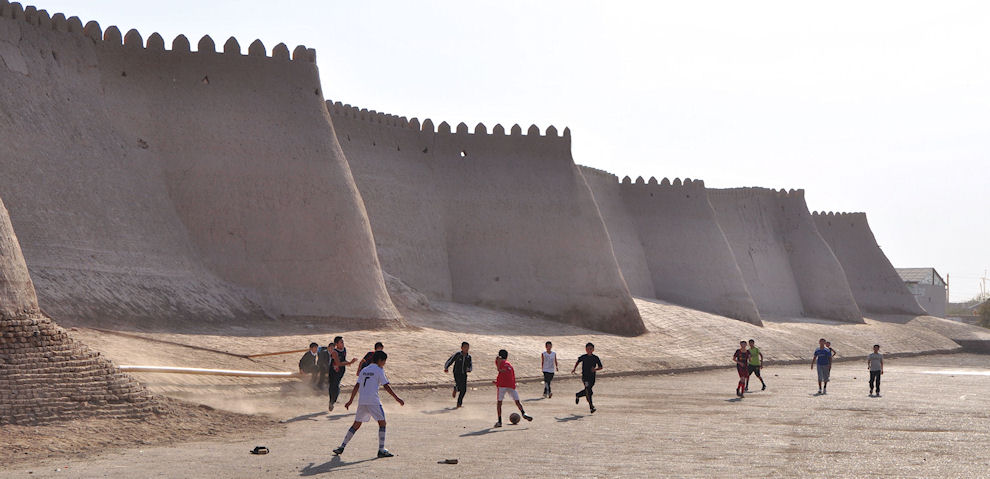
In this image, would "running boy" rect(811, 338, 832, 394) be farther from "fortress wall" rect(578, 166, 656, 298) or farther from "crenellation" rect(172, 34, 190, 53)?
"fortress wall" rect(578, 166, 656, 298)

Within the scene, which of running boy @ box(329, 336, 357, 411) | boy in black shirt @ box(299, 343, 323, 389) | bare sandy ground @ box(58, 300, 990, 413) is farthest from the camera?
boy in black shirt @ box(299, 343, 323, 389)

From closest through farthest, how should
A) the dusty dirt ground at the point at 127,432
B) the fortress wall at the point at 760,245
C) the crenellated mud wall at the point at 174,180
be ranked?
the dusty dirt ground at the point at 127,432 → the crenellated mud wall at the point at 174,180 → the fortress wall at the point at 760,245

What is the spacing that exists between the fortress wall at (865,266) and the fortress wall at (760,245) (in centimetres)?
433

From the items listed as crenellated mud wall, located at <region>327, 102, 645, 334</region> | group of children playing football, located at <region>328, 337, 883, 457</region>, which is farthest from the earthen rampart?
crenellated mud wall, located at <region>327, 102, 645, 334</region>

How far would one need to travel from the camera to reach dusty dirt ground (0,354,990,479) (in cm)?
997

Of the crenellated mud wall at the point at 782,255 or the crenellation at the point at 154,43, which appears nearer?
the crenellation at the point at 154,43

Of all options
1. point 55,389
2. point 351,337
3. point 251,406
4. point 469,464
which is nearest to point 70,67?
point 351,337

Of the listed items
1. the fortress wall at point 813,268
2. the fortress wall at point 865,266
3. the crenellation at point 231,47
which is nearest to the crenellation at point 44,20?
the crenellation at point 231,47

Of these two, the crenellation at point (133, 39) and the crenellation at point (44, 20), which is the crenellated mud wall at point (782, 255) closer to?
the crenellation at point (133, 39)

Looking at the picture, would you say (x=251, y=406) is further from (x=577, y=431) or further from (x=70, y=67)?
(x=70, y=67)

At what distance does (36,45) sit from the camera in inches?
798

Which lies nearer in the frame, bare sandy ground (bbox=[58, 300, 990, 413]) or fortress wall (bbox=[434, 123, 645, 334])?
bare sandy ground (bbox=[58, 300, 990, 413])

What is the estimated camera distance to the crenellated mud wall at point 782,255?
143 ft

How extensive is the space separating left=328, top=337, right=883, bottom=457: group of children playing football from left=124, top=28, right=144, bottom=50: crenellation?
10109mm
